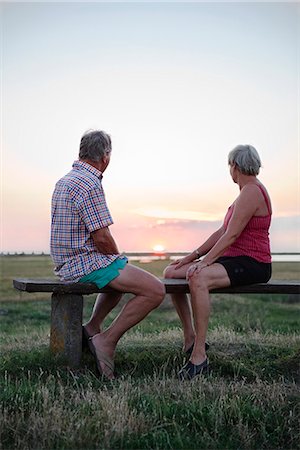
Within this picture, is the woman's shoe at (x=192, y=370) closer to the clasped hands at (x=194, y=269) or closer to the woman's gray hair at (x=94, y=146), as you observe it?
the clasped hands at (x=194, y=269)

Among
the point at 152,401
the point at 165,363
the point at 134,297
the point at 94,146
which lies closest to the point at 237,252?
the point at 134,297

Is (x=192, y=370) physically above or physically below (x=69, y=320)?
below

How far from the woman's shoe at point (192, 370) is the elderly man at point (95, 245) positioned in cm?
58

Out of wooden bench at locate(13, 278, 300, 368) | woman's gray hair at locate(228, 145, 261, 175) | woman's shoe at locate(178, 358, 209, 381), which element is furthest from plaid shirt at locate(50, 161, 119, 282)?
woman's gray hair at locate(228, 145, 261, 175)

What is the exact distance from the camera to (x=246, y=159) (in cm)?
596

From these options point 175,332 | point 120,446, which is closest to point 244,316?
point 175,332

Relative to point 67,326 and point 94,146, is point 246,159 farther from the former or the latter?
point 67,326

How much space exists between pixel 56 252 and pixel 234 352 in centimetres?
205

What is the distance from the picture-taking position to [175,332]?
779cm

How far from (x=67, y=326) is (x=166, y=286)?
954 millimetres

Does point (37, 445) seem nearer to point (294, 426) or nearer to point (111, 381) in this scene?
point (111, 381)

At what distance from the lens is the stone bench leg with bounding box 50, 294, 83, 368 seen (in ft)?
19.0

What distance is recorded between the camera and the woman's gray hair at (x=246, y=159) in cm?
595

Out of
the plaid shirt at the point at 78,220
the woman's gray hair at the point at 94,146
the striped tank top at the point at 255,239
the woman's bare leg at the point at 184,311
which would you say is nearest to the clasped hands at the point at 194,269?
the striped tank top at the point at 255,239
